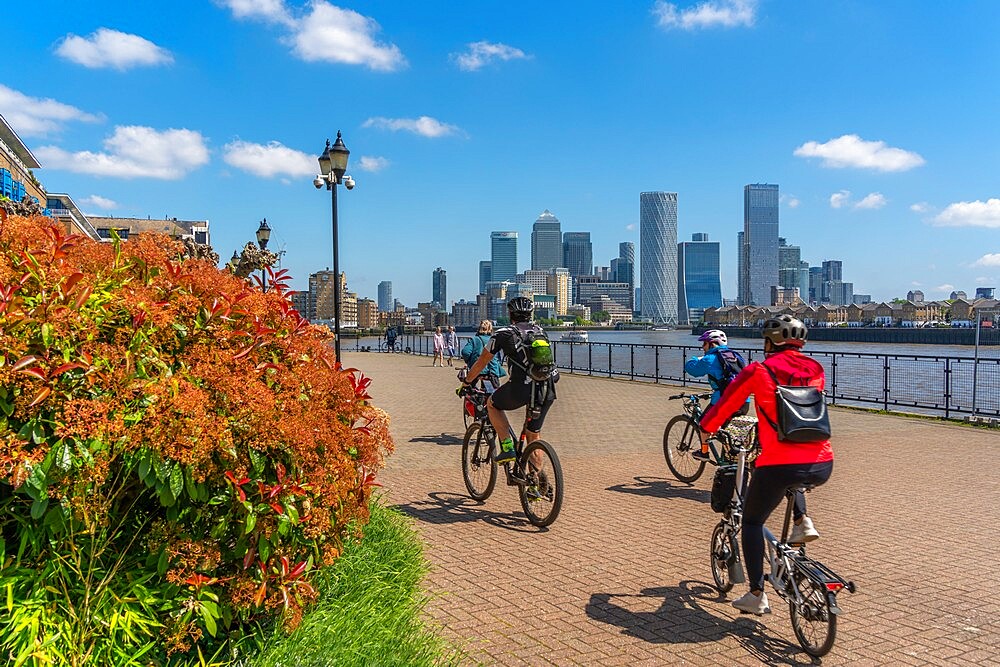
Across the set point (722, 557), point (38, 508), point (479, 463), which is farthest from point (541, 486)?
point (38, 508)

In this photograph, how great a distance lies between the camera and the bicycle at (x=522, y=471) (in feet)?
21.6

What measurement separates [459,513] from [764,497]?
3770mm

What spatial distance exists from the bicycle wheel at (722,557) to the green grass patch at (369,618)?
1899 millimetres

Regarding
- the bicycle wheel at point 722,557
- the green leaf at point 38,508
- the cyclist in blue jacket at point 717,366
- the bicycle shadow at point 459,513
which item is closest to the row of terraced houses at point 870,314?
the cyclist in blue jacket at point 717,366

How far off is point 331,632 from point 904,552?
4.68 m

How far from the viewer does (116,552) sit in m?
3.08

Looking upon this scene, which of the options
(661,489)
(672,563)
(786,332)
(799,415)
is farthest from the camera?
(661,489)

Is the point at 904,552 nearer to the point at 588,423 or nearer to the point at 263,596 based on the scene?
the point at 263,596

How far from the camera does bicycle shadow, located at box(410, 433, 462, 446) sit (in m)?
11.9

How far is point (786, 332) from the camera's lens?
14.0ft

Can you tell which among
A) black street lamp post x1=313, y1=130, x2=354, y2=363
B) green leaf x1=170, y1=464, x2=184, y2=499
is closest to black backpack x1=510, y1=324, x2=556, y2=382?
green leaf x1=170, y1=464, x2=184, y2=499

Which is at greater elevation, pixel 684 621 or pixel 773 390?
pixel 773 390

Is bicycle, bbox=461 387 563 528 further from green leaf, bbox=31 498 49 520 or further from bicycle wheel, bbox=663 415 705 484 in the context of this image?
green leaf, bbox=31 498 49 520

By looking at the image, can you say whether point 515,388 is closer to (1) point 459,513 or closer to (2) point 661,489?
(1) point 459,513
